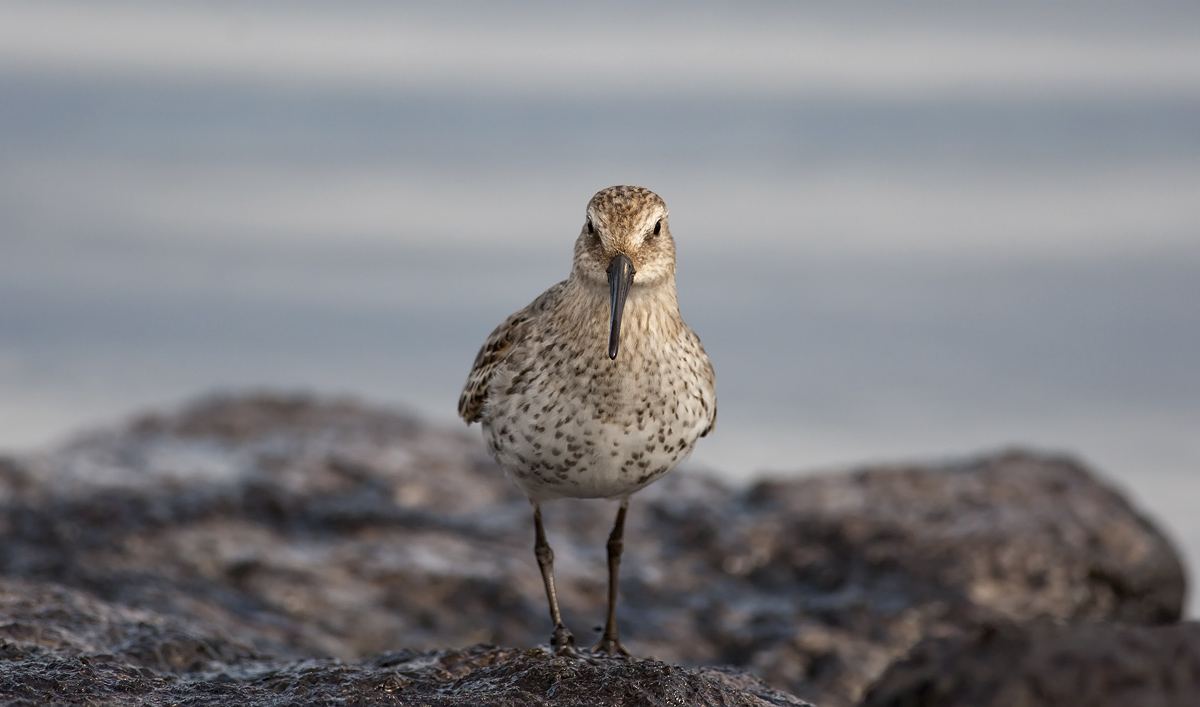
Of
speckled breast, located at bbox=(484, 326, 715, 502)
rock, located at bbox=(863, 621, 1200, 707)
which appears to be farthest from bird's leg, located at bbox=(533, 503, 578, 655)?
rock, located at bbox=(863, 621, 1200, 707)

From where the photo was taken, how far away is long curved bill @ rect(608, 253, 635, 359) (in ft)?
19.7

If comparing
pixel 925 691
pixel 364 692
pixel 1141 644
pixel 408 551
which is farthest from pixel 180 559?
pixel 1141 644

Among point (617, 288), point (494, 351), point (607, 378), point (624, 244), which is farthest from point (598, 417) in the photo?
point (494, 351)

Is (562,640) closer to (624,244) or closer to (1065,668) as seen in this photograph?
(624,244)

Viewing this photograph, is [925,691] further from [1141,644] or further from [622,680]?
[622,680]

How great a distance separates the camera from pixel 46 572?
838 cm

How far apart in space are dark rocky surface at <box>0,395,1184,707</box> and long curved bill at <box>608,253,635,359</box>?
265 cm

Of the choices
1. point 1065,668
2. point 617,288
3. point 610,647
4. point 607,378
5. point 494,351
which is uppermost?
point 617,288

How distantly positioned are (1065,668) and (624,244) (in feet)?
10.4

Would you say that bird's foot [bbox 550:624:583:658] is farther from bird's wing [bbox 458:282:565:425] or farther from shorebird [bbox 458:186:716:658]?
bird's wing [bbox 458:282:565:425]

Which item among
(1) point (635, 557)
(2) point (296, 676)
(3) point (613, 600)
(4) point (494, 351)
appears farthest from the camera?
(1) point (635, 557)

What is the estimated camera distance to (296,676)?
5.38 meters

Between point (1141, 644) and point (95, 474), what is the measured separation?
10030 millimetres

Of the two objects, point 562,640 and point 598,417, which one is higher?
point 598,417
